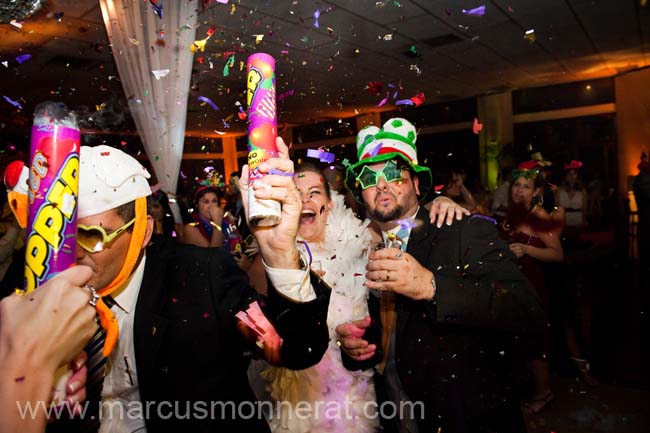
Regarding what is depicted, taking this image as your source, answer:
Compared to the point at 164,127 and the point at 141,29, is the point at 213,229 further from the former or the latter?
the point at 141,29

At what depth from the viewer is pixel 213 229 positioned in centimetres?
413

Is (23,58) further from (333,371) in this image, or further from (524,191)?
(524,191)

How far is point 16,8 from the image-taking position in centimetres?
356

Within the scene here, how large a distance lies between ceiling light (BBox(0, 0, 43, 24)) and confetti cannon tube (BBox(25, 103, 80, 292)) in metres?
3.73

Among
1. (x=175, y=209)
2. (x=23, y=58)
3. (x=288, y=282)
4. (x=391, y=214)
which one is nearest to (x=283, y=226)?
(x=288, y=282)

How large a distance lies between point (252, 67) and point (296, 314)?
0.70 m

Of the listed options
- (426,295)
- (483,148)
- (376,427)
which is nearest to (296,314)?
(426,295)

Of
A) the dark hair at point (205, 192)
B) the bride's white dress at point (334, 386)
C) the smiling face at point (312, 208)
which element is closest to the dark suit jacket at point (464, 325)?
the bride's white dress at point (334, 386)

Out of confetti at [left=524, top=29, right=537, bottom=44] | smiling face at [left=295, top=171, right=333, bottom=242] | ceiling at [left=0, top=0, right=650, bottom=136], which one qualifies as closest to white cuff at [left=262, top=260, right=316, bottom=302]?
smiling face at [left=295, top=171, right=333, bottom=242]

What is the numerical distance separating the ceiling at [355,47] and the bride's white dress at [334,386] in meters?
3.30

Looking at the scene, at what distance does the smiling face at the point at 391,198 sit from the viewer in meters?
2.04

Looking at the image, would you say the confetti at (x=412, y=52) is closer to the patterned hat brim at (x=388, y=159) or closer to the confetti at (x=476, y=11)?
the confetti at (x=476, y=11)

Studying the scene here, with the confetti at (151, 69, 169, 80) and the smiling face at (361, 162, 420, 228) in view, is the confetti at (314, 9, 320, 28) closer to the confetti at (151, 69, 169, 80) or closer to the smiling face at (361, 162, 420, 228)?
the confetti at (151, 69, 169, 80)

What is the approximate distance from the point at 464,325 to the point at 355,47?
5639 mm
